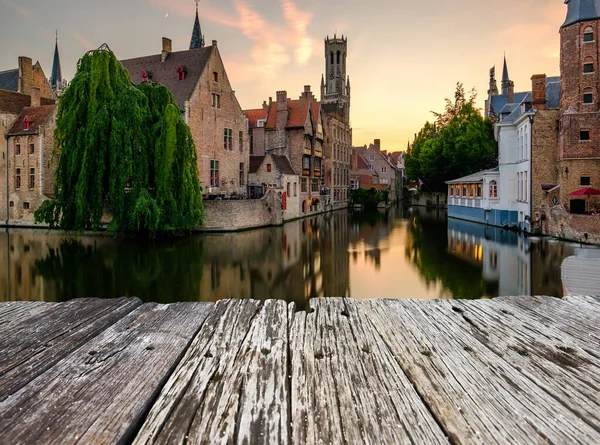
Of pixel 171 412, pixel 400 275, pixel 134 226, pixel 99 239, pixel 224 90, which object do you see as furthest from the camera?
pixel 224 90

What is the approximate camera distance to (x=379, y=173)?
250ft

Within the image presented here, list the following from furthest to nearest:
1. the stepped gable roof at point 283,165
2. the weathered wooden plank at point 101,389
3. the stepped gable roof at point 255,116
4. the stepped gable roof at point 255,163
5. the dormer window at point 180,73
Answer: the stepped gable roof at point 255,116, the stepped gable roof at point 255,163, the stepped gable roof at point 283,165, the dormer window at point 180,73, the weathered wooden plank at point 101,389

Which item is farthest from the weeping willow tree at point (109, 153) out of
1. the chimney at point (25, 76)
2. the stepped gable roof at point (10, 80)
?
the stepped gable roof at point (10, 80)

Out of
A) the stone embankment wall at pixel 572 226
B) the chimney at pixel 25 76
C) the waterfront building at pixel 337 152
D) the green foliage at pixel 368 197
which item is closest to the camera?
the stone embankment wall at pixel 572 226

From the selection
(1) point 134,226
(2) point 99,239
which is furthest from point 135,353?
(2) point 99,239

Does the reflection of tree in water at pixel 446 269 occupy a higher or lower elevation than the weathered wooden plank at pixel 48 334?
lower

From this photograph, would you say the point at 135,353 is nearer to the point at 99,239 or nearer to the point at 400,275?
the point at 400,275

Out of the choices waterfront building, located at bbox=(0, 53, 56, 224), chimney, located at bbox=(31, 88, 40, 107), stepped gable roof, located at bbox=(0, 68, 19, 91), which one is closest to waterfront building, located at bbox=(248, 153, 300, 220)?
waterfront building, located at bbox=(0, 53, 56, 224)

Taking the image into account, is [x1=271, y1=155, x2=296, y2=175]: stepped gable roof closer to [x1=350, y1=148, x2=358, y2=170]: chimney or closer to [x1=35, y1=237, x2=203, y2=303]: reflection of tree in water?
[x1=35, y1=237, x2=203, y2=303]: reflection of tree in water

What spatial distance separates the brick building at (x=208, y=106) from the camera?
31094 mm

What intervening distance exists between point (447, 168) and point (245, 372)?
50849mm

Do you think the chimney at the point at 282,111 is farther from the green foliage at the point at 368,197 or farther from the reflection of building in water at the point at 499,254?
the green foliage at the point at 368,197

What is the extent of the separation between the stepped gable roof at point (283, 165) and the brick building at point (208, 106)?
2895 mm

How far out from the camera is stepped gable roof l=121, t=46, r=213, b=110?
3108cm
